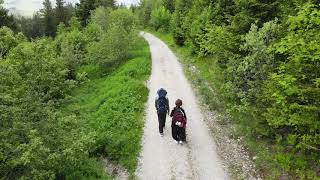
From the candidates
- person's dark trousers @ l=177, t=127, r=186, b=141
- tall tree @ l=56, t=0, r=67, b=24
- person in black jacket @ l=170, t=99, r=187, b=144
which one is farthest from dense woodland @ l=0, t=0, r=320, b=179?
tall tree @ l=56, t=0, r=67, b=24

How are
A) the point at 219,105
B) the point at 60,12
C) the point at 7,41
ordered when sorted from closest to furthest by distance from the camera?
the point at 219,105 → the point at 7,41 → the point at 60,12

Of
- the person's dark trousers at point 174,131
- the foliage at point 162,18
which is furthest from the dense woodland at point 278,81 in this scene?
the foliage at point 162,18

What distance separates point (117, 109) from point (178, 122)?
6.50m

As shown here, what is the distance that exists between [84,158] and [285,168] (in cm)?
788

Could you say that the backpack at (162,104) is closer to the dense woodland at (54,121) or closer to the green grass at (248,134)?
the dense woodland at (54,121)

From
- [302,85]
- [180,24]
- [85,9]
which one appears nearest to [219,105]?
[302,85]

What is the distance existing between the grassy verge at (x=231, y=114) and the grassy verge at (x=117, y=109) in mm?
3975

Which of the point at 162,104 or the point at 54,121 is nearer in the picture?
the point at 54,121

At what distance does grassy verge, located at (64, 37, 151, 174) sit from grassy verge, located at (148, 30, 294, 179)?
3.98m

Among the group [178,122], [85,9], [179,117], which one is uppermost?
[85,9]

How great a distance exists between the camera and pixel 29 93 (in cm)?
1354

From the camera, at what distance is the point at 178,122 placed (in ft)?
53.0

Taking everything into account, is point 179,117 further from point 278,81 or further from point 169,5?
point 169,5

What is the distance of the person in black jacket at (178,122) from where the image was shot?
16141mm
